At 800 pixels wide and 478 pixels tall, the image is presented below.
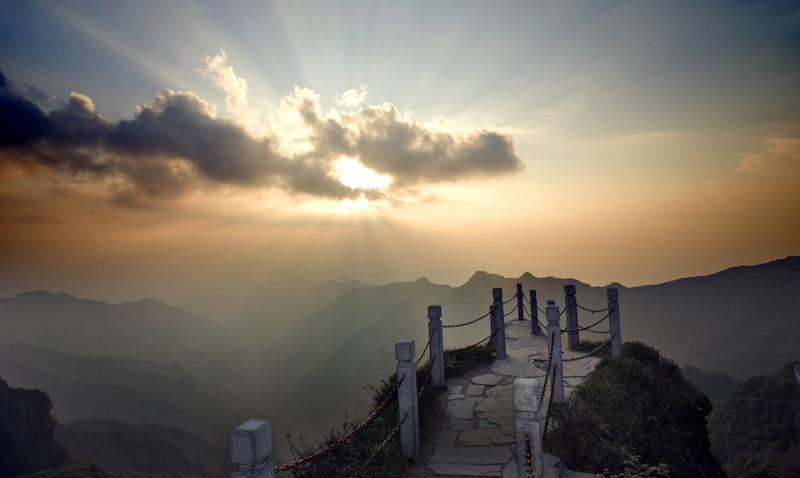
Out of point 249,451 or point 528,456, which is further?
point 528,456

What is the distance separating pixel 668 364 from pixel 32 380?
389 feet

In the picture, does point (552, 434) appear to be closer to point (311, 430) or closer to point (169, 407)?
point (311, 430)

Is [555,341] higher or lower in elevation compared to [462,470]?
higher

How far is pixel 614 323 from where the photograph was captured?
9312mm

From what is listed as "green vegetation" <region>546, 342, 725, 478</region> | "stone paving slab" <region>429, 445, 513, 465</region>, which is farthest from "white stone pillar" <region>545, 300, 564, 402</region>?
"stone paving slab" <region>429, 445, 513, 465</region>

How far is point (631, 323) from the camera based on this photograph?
243ft

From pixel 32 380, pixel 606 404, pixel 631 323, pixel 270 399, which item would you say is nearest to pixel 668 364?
pixel 606 404

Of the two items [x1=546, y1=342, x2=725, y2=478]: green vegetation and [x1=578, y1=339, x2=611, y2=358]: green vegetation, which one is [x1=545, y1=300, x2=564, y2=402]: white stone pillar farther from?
[x1=578, y1=339, x2=611, y2=358]: green vegetation

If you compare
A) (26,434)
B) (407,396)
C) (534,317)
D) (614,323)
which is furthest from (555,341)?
(26,434)

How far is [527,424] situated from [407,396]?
218 cm

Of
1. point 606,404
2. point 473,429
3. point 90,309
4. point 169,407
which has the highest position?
point 606,404

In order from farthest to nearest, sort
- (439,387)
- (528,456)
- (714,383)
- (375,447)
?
(714,383)
(439,387)
(375,447)
(528,456)

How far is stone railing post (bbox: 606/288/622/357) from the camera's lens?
9.27 metres

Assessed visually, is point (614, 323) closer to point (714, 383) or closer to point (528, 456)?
point (528, 456)
